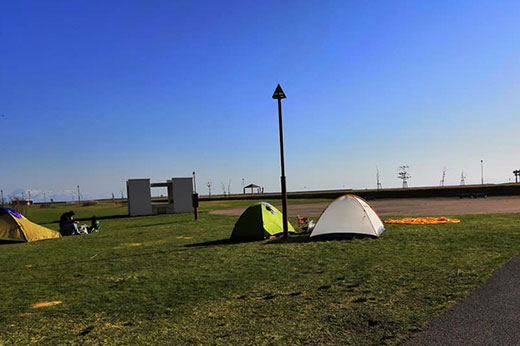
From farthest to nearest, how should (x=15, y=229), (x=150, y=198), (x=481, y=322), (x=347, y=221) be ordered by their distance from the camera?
(x=150, y=198) → (x=15, y=229) → (x=347, y=221) → (x=481, y=322)

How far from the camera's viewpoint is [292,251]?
37.8 feet

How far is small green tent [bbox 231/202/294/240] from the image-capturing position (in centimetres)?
1459

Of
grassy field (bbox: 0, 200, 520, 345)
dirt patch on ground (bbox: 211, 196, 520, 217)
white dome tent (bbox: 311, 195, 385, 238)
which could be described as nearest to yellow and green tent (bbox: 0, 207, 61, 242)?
grassy field (bbox: 0, 200, 520, 345)

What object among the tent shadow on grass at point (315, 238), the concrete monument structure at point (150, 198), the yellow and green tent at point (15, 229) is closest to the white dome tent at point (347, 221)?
the tent shadow on grass at point (315, 238)

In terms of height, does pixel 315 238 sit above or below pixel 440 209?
above

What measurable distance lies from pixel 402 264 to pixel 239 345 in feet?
18.5

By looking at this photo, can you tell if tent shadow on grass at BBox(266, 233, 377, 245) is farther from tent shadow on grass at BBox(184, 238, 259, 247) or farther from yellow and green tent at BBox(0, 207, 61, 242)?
yellow and green tent at BBox(0, 207, 61, 242)

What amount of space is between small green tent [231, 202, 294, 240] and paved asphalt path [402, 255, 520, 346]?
8.91 m

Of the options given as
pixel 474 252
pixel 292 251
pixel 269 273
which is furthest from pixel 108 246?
pixel 474 252

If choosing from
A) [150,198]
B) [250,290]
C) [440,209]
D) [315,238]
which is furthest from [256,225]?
[150,198]

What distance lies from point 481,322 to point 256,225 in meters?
10.2

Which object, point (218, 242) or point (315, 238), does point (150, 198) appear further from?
point (315, 238)

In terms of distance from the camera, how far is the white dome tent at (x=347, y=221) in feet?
43.1

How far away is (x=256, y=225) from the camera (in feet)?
48.1
